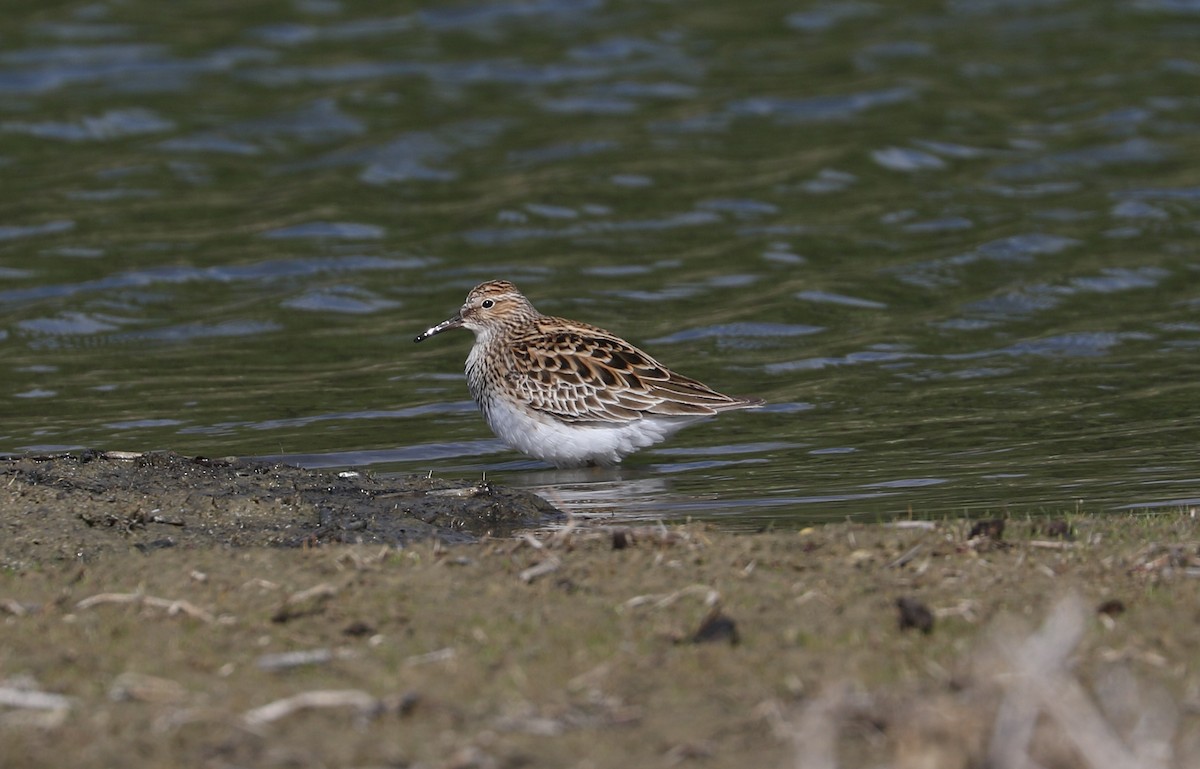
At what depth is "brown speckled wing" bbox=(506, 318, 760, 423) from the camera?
40.3 feet

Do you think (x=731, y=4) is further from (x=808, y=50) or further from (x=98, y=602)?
(x=98, y=602)

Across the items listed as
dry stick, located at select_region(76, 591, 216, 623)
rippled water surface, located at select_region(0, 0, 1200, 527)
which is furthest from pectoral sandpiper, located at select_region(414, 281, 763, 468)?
dry stick, located at select_region(76, 591, 216, 623)

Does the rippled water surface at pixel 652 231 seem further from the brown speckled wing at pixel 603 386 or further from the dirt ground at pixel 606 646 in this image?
the dirt ground at pixel 606 646

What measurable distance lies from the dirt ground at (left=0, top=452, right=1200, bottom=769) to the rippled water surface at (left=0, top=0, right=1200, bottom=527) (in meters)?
2.48

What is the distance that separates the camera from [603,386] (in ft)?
40.7

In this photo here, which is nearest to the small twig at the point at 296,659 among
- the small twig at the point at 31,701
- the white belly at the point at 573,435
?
the small twig at the point at 31,701

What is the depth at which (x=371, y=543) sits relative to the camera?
839 cm

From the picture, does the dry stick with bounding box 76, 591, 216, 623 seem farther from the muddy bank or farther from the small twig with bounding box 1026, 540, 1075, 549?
the small twig with bounding box 1026, 540, 1075, 549

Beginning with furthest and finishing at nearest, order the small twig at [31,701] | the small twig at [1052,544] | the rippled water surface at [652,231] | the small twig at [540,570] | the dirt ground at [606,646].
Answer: the rippled water surface at [652,231] < the small twig at [1052,544] < the small twig at [540,570] < the small twig at [31,701] < the dirt ground at [606,646]

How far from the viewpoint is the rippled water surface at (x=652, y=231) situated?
12.7 metres

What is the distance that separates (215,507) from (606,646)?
141 inches

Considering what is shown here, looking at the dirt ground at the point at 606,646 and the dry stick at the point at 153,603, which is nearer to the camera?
the dirt ground at the point at 606,646

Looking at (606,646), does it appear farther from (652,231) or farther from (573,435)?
(652,231)

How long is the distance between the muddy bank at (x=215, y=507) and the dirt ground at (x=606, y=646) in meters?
0.05
